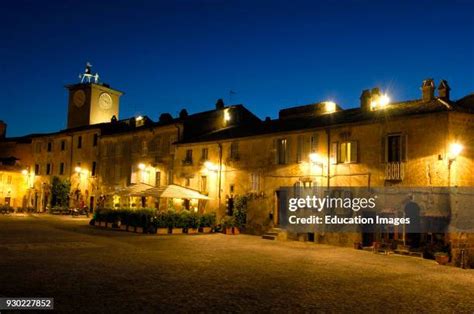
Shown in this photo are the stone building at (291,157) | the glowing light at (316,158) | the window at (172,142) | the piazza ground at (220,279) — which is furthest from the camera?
the window at (172,142)

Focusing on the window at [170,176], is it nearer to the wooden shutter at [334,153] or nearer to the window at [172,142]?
the window at [172,142]

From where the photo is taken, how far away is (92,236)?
79.2 feet

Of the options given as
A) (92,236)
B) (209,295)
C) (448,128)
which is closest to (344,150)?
(448,128)

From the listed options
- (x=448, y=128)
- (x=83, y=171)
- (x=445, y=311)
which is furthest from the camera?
(x=83, y=171)

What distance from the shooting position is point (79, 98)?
56312mm

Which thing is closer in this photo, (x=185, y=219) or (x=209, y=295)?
(x=209, y=295)

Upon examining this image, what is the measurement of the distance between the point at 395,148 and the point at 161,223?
13884 mm

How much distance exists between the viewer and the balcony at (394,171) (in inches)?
867

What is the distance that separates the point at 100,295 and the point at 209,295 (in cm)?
248

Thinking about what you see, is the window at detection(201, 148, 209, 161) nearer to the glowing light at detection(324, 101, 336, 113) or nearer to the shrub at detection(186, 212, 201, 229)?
the shrub at detection(186, 212, 201, 229)

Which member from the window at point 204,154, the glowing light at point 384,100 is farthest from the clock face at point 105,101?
the glowing light at point 384,100

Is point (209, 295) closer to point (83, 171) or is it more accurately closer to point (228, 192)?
point (228, 192)

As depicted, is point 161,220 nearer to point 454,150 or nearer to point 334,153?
point 334,153

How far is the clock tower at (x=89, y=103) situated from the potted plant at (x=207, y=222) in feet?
99.1
